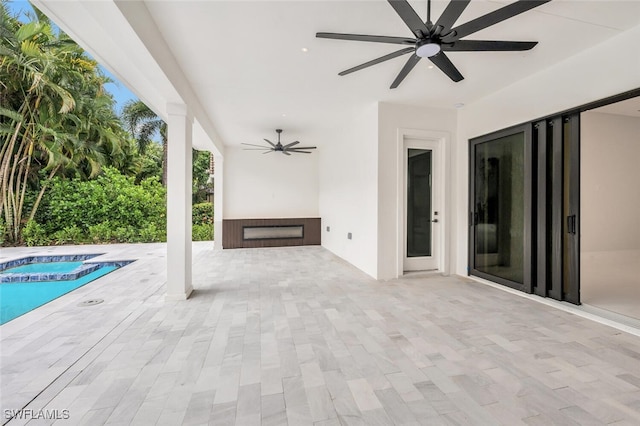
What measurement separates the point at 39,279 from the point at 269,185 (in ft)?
18.0

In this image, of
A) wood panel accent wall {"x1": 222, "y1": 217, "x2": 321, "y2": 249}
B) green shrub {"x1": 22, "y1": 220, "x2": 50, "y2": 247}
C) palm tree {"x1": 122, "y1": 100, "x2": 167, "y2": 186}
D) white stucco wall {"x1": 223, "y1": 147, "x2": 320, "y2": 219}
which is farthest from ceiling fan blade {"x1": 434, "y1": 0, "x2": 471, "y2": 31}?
green shrub {"x1": 22, "y1": 220, "x2": 50, "y2": 247}

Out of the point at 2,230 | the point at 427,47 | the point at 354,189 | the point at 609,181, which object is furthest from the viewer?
the point at 2,230

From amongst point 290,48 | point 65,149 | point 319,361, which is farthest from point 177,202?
point 65,149

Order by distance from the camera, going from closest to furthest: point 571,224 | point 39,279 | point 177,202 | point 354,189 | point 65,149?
point 571,224, point 177,202, point 39,279, point 354,189, point 65,149

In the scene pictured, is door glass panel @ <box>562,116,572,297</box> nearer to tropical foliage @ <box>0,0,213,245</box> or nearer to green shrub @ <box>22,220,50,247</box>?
tropical foliage @ <box>0,0,213,245</box>

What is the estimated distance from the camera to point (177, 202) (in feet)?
12.6

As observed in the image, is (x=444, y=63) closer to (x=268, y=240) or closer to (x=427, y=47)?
(x=427, y=47)

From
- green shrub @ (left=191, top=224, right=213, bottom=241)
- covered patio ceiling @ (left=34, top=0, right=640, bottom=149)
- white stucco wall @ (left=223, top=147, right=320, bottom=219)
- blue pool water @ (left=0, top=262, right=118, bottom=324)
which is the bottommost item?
blue pool water @ (left=0, top=262, right=118, bottom=324)

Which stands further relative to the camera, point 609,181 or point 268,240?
point 268,240

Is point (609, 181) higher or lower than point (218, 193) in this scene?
higher

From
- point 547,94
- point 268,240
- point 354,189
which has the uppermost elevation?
point 547,94

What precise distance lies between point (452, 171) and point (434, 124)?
35.7 inches

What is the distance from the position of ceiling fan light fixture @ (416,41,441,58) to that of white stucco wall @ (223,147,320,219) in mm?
6748

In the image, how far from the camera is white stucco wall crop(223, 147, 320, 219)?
28.4ft
